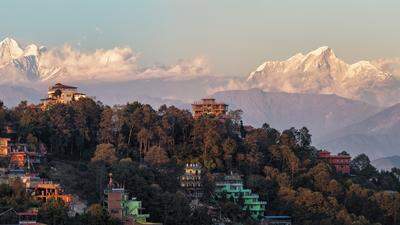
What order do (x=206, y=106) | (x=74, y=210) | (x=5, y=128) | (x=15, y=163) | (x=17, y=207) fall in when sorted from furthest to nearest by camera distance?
(x=206, y=106), (x=5, y=128), (x=15, y=163), (x=74, y=210), (x=17, y=207)

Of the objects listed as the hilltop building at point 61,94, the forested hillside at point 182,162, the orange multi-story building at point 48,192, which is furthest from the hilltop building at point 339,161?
the orange multi-story building at point 48,192

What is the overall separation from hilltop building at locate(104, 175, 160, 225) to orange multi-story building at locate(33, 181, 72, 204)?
2236 mm

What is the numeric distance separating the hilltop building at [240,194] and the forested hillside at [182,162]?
756mm

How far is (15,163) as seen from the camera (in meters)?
67.6

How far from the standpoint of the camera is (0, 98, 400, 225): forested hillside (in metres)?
64.9

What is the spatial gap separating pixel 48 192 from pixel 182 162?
1473cm

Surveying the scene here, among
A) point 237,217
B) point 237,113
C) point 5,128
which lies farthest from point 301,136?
point 5,128

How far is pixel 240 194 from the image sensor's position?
71.3m

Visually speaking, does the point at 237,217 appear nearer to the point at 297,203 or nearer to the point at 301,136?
the point at 297,203

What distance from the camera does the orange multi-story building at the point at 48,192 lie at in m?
60.5

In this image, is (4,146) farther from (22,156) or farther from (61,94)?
(61,94)

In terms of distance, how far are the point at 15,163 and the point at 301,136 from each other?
85.3ft

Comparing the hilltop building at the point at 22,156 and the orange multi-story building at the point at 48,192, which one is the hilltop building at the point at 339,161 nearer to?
the hilltop building at the point at 22,156

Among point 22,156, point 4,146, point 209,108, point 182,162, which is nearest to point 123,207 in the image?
point 22,156
